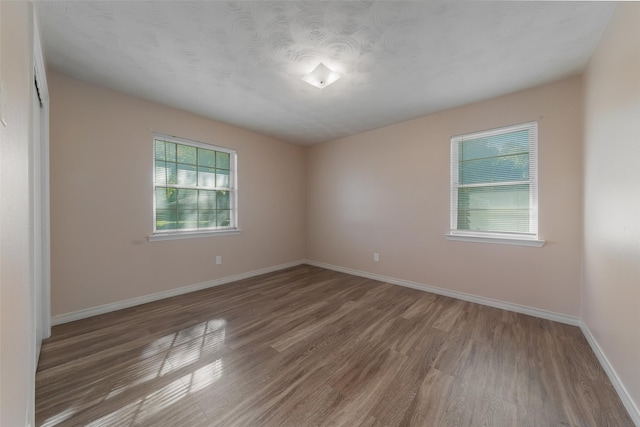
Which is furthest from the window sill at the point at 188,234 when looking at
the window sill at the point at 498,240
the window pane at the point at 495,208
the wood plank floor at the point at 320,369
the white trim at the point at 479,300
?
the window pane at the point at 495,208

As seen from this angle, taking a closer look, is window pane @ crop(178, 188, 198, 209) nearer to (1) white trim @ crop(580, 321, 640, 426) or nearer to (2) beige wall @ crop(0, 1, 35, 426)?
(2) beige wall @ crop(0, 1, 35, 426)

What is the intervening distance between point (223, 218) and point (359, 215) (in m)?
2.34

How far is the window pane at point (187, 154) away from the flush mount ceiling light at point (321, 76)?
Result: 6.68 feet

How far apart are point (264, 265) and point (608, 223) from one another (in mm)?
4168

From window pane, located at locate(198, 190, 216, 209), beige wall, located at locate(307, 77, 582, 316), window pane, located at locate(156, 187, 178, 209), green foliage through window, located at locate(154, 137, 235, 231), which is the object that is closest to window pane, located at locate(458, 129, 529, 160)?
beige wall, located at locate(307, 77, 582, 316)

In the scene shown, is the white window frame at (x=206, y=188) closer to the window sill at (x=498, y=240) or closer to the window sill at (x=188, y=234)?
the window sill at (x=188, y=234)

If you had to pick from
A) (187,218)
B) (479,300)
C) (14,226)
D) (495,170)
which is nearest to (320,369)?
(14,226)

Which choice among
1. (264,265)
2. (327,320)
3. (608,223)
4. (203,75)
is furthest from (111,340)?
(608,223)

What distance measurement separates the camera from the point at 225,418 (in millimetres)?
1320

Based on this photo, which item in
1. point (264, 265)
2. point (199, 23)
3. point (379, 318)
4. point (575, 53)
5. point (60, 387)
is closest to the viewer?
point (60, 387)

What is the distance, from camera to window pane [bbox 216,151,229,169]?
3648 millimetres

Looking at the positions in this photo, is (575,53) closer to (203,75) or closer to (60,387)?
(203,75)

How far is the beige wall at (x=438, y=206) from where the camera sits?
242 cm

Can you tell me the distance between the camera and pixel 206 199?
3.54m
